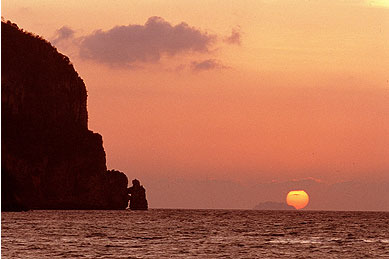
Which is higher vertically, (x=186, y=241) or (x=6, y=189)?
(x=6, y=189)

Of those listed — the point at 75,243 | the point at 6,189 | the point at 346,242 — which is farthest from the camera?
the point at 6,189

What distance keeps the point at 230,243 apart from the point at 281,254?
1558cm

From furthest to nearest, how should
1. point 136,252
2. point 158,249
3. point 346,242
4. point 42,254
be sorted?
point 346,242, point 158,249, point 136,252, point 42,254

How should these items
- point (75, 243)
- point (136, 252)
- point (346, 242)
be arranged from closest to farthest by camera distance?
point (136, 252) → point (75, 243) → point (346, 242)

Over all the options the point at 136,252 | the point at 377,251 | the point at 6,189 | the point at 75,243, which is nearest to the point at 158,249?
the point at 136,252

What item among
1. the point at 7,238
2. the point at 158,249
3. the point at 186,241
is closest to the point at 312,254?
the point at 158,249

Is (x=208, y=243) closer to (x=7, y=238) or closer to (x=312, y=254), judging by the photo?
(x=312, y=254)

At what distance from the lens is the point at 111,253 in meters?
63.8

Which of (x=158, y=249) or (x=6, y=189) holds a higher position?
(x=6, y=189)

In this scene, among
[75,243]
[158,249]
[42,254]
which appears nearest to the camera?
[42,254]

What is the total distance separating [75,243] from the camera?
7581cm

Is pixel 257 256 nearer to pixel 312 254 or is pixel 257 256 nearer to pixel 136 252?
pixel 312 254

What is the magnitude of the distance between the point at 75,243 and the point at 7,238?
1096 cm

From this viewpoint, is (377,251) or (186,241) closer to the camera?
(377,251)
